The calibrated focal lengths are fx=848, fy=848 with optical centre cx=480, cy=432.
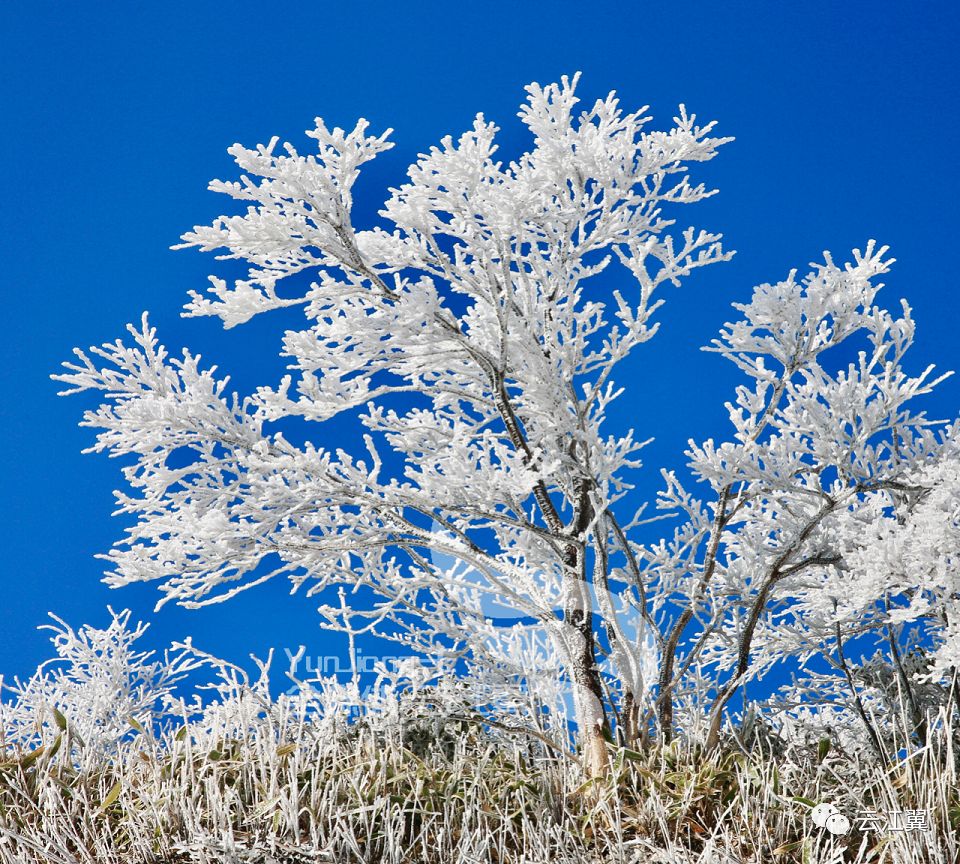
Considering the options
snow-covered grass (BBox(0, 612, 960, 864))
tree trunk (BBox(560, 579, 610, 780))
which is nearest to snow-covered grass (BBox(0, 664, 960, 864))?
snow-covered grass (BBox(0, 612, 960, 864))

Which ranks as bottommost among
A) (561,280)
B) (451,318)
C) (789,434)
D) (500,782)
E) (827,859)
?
(827,859)

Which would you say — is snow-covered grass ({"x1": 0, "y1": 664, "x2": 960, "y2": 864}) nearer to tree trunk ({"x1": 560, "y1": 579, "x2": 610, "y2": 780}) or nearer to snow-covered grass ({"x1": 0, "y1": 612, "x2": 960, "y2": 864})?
snow-covered grass ({"x1": 0, "y1": 612, "x2": 960, "y2": 864})

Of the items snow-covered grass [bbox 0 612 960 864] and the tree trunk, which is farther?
the tree trunk

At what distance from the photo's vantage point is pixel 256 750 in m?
4.93

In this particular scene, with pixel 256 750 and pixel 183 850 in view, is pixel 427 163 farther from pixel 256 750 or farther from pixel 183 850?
pixel 183 850

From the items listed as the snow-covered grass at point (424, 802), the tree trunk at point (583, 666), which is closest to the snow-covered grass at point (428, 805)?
the snow-covered grass at point (424, 802)

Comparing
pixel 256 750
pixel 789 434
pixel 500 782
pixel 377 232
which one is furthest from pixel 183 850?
pixel 789 434

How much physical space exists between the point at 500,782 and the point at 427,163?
376 cm

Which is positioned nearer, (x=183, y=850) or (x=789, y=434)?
(x=183, y=850)

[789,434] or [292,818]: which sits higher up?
[789,434]

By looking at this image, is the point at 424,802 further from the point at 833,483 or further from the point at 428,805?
the point at 833,483

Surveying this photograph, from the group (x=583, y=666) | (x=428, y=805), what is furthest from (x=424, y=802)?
(x=583, y=666)

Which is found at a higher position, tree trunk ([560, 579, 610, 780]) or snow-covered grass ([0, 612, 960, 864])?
tree trunk ([560, 579, 610, 780])

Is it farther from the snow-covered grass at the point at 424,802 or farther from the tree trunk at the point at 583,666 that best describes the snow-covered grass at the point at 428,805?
the tree trunk at the point at 583,666
